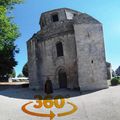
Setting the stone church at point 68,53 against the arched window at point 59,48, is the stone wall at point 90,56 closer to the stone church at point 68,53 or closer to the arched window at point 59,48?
the stone church at point 68,53

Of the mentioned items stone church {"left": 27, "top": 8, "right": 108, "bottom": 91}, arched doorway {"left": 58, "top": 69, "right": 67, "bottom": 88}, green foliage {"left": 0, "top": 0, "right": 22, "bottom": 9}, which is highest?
green foliage {"left": 0, "top": 0, "right": 22, "bottom": 9}

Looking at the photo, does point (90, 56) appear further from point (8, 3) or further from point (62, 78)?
point (8, 3)

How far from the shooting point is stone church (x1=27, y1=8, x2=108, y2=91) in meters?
24.2

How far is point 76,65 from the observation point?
25531 mm

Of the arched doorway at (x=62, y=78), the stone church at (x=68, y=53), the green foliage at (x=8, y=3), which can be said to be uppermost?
the green foliage at (x=8, y=3)

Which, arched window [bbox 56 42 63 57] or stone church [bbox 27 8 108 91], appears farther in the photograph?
arched window [bbox 56 42 63 57]


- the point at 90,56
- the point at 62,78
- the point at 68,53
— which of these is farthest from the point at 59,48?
the point at 90,56

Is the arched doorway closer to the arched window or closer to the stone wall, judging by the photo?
the arched window

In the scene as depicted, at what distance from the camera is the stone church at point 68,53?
24156mm

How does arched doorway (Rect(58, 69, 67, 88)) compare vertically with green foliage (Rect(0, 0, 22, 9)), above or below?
below

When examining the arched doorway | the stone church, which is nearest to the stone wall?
the stone church

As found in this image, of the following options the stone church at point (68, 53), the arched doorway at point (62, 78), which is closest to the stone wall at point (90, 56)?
the stone church at point (68, 53)

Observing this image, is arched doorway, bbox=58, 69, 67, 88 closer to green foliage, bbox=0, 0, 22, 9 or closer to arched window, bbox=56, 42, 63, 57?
arched window, bbox=56, 42, 63, 57

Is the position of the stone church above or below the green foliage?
below
